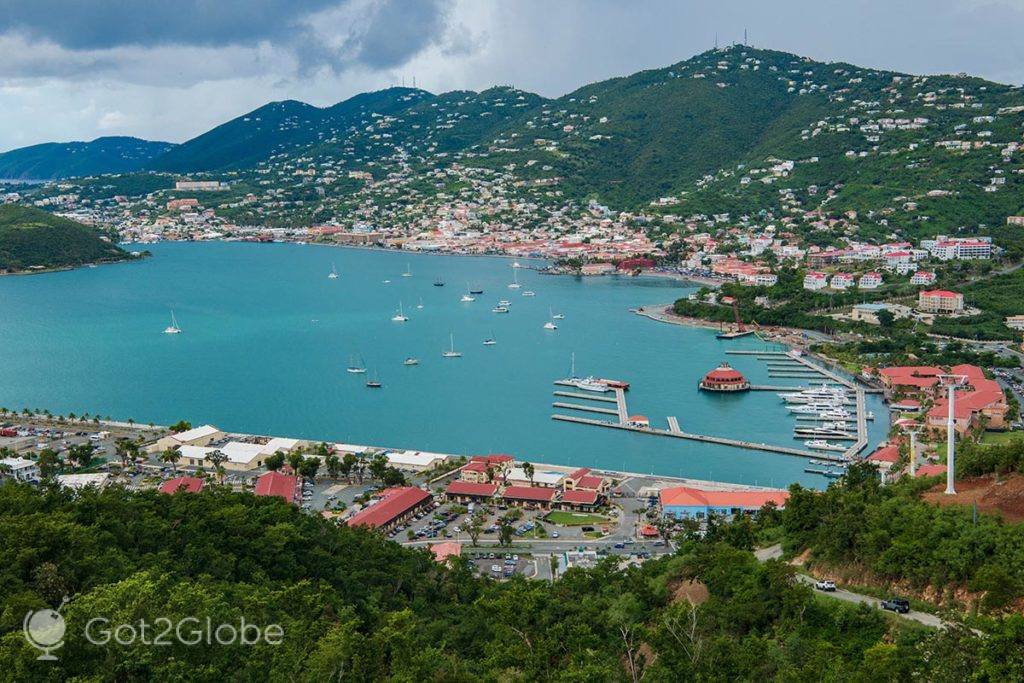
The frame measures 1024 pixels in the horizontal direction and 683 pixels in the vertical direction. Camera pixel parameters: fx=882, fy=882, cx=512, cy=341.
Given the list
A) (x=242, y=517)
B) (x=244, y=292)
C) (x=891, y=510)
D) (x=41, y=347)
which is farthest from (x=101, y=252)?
(x=891, y=510)

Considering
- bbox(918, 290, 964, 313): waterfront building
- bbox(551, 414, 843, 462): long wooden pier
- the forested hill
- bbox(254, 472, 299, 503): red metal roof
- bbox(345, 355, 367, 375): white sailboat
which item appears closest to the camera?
bbox(254, 472, 299, 503): red metal roof

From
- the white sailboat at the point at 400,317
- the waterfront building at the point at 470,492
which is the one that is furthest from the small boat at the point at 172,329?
the waterfront building at the point at 470,492

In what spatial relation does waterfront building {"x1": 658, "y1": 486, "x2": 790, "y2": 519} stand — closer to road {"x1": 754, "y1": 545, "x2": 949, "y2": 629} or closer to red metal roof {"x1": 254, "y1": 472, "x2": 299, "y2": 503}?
road {"x1": 754, "y1": 545, "x2": 949, "y2": 629}

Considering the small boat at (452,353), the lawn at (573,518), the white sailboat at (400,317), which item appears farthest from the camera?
the white sailboat at (400,317)

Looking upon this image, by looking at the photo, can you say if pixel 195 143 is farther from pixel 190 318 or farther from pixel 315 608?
pixel 315 608

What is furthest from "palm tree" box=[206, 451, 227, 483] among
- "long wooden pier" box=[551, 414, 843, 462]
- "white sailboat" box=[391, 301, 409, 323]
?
"white sailboat" box=[391, 301, 409, 323]

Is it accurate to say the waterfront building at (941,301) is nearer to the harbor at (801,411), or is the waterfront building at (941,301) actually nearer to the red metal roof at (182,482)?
the harbor at (801,411)

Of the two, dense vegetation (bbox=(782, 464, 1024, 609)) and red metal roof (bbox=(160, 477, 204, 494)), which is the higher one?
dense vegetation (bbox=(782, 464, 1024, 609))
